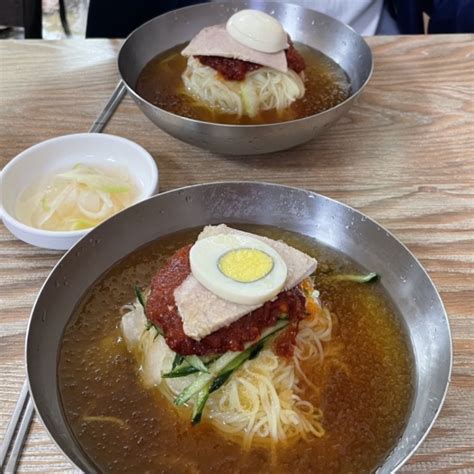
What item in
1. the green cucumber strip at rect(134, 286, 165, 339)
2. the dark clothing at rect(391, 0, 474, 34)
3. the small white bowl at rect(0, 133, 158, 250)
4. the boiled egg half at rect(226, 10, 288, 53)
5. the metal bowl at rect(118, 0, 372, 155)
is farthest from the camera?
the dark clothing at rect(391, 0, 474, 34)

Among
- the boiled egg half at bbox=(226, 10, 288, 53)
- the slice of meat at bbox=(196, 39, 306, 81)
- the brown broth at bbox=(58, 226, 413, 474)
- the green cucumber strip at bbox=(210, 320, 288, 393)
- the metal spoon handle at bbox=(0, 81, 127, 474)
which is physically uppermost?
the boiled egg half at bbox=(226, 10, 288, 53)

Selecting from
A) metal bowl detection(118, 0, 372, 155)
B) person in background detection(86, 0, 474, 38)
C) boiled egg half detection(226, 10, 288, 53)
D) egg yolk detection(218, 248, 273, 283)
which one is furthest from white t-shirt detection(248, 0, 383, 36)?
egg yolk detection(218, 248, 273, 283)

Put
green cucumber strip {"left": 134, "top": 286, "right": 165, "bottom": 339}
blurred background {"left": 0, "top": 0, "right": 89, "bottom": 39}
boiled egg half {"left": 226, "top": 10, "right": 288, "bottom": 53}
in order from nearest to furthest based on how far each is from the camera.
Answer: green cucumber strip {"left": 134, "top": 286, "right": 165, "bottom": 339}
boiled egg half {"left": 226, "top": 10, "right": 288, "bottom": 53}
blurred background {"left": 0, "top": 0, "right": 89, "bottom": 39}

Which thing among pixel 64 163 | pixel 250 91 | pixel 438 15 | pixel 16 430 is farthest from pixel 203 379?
pixel 438 15

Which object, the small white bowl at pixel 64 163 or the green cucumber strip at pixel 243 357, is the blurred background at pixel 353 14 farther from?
the green cucumber strip at pixel 243 357

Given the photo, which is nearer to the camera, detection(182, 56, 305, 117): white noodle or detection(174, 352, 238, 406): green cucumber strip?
detection(174, 352, 238, 406): green cucumber strip

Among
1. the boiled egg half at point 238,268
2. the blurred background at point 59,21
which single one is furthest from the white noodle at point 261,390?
the blurred background at point 59,21

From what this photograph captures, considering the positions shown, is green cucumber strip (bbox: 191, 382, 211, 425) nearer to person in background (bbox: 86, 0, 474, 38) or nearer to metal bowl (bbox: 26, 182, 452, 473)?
metal bowl (bbox: 26, 182, 452, 473)

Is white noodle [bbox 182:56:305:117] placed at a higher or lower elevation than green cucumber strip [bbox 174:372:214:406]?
higher
